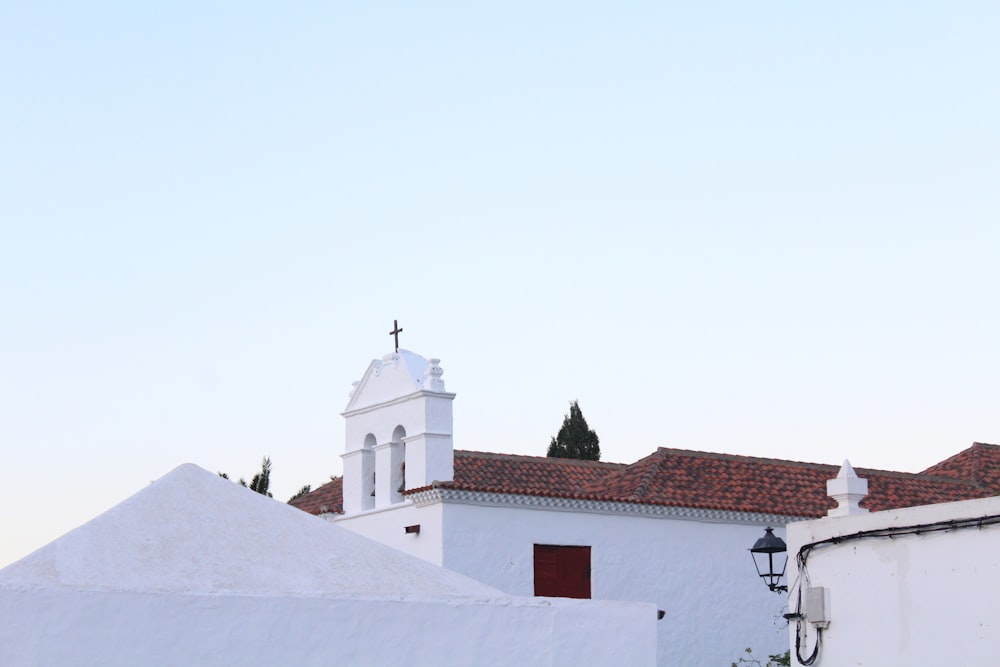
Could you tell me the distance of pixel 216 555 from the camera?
11.1m

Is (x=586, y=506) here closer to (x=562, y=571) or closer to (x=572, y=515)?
(x=572, y=515)

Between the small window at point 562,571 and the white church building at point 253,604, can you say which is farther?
the small window at point 562,571

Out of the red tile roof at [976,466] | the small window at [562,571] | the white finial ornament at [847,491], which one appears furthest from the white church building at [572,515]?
the white finial ornament at [847,491]

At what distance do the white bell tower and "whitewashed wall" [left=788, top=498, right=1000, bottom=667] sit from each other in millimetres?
7825

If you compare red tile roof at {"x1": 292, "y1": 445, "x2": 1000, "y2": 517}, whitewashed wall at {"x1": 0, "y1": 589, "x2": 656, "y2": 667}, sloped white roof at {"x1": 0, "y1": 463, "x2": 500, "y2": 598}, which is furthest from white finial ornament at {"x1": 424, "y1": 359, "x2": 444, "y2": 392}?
whitewashed wall at {"x1": 0, "y1": 589, "x2": 656, "y2": 667}

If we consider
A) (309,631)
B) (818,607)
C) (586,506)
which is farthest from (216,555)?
(586,506)

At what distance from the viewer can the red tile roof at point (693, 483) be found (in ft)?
70.1

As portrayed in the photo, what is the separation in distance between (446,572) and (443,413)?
8069 millimetres

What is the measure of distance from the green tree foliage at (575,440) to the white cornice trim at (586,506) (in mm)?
13413

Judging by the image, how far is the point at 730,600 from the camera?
861 inches

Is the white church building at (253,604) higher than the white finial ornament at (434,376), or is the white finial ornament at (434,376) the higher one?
the white finial ornament at (434,376)

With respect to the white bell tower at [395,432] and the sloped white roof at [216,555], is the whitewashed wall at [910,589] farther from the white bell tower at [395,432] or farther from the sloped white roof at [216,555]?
the white bell tower at [395,432]

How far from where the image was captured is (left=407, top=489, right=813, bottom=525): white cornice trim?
19.8m

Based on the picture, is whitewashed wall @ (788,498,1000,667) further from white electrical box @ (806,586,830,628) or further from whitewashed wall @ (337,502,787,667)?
whitewashed wall @ (337,502,787,667)
